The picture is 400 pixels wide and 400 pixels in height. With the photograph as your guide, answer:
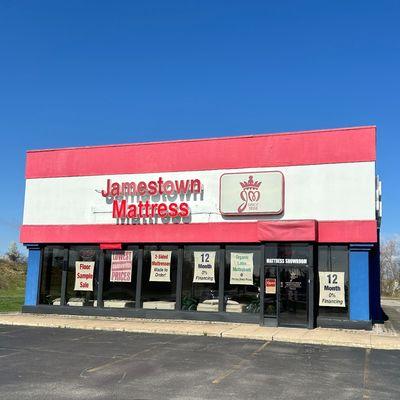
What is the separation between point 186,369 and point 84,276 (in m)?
12.3

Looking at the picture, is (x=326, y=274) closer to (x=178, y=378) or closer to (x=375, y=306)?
(x=375, y=306)

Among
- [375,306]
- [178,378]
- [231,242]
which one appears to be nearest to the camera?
[178,378]

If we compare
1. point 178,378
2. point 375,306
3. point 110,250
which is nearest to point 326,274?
point 375,306

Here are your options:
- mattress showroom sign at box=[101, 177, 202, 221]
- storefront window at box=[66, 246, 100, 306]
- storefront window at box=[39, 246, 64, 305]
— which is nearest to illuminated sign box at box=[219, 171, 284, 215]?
mattress showroom sign at box=[101, 177, 202, 221]

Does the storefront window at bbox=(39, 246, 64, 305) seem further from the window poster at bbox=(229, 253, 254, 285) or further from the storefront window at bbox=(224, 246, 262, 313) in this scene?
the window poster at bbox=(229, 253, 254, 285)

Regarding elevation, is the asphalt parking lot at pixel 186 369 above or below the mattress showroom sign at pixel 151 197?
below

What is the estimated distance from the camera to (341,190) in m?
18.9

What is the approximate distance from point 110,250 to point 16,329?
532 cm

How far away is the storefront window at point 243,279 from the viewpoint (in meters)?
19.7

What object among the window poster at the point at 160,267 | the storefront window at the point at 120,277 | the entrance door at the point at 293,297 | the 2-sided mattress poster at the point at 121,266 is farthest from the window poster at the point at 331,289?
the 2-sided mattress poster at the point at 121,266

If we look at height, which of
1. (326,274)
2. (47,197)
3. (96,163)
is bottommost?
(326,274)

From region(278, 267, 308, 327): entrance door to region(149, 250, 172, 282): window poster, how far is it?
461 cm

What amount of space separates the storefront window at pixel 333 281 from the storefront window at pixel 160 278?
5616mm

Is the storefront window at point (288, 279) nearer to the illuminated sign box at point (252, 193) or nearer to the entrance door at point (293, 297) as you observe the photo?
the entrance door at point (293, 297)
